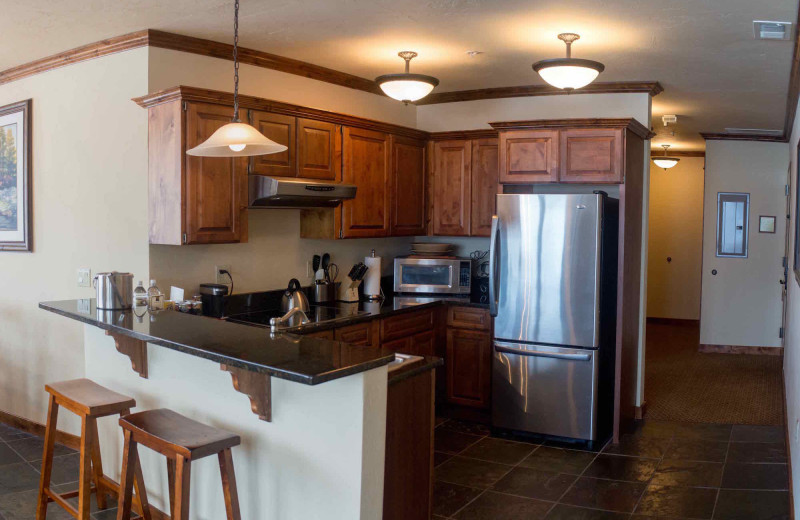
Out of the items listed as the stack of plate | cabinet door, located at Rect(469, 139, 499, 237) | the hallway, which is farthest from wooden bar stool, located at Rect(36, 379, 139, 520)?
the hallway

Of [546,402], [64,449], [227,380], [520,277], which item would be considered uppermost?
[520,277]

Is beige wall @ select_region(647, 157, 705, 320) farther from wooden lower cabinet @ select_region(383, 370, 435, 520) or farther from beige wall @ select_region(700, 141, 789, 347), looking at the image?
wooden lower cabinet @ select_region(383, 370, 435, 520)

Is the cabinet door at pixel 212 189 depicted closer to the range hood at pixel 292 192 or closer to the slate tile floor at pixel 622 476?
the range hood at pixel 292 192

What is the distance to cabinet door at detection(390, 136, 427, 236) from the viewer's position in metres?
5.36

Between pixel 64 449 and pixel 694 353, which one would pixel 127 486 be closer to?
pixel 64 449

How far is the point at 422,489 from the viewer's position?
2.89 m

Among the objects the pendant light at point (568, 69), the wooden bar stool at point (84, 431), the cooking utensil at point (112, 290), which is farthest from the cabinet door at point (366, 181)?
the wooden bar stool at point (84, 431)

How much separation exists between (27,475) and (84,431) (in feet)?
4.89

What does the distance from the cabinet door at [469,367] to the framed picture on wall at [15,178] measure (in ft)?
10.2

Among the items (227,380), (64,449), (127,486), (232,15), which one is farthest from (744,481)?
(64,449)

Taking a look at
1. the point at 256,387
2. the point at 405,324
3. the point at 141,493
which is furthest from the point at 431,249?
the point at 256,387

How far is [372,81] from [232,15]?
1898 mm

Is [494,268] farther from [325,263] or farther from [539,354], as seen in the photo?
[325,263]

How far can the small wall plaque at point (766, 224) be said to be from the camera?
26.5ft
